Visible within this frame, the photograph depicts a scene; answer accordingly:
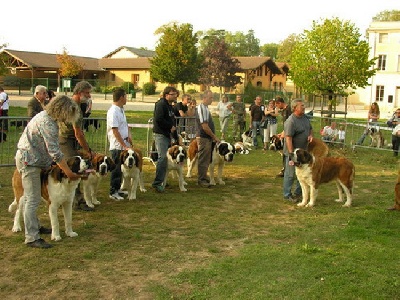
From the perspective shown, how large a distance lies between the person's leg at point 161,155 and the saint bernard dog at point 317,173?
2.55m

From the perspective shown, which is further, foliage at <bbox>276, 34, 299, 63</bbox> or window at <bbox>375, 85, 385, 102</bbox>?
foliage at <bbox>276, 34, 299, 63</bbox>

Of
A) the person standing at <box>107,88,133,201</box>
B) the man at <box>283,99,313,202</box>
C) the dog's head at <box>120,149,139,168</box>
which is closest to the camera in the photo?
the person standing at <box>107,88,133,201</box>

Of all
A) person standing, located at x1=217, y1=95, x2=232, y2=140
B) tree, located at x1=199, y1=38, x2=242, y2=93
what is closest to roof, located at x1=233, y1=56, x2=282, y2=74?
tree, located at x1=199, y1=38, x2=242, y2=93

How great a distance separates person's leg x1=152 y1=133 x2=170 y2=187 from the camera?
29.5 ft

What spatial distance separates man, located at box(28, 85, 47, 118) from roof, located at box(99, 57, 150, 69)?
56582mm

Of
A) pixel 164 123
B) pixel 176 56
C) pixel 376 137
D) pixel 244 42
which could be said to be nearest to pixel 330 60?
pixel 376 137

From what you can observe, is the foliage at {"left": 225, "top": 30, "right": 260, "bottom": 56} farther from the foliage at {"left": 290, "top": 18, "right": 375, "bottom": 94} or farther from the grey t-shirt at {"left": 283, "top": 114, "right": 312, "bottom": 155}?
the grey t-shirt at {"left": 283, "top": 114, "right": 312, "bottom": 155}

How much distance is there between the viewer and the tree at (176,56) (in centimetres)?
5016

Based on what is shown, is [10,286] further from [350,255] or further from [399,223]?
[399,223]

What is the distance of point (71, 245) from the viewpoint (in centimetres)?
607

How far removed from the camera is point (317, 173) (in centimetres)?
842

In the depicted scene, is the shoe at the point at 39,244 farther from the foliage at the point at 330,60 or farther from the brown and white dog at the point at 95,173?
the foliage at the point at 330,60

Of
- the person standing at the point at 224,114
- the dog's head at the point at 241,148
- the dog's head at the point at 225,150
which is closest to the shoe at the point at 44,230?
the dog's head at the point at 225,150

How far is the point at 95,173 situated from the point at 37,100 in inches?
73.9
